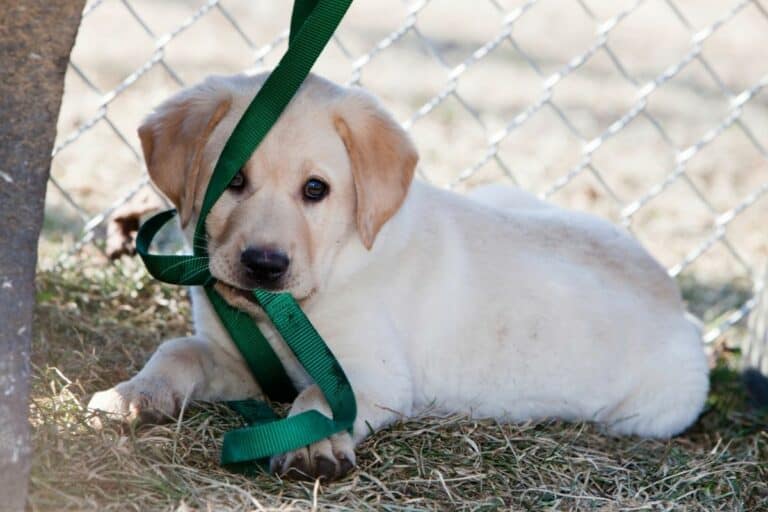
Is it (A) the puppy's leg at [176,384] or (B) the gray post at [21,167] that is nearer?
(B) the gray post at [21,167]

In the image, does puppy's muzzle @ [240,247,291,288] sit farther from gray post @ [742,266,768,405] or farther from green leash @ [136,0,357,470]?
gray post @ [742,266,768,405]

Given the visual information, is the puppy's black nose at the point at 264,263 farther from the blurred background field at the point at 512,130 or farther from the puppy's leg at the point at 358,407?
the blurred background field at the point at 512,130

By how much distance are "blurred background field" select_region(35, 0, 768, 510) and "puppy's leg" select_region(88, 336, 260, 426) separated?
0.40 ft

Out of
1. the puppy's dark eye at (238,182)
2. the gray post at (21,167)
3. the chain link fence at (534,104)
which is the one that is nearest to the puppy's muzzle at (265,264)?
the puppy's dark eye at (238,182)

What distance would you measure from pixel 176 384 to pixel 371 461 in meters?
0.58

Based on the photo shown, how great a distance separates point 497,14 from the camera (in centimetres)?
920

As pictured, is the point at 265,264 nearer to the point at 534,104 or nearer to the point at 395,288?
the point at 395,288

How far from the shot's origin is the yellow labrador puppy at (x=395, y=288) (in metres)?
3.19

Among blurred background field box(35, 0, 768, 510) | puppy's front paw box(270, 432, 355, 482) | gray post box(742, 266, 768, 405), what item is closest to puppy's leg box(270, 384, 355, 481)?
puppy's front paw box(270, 432, 355, 482)

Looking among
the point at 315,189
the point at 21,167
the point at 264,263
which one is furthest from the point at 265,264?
the point at 21,167

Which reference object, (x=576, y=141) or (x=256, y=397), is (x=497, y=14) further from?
(x=256, y=397)

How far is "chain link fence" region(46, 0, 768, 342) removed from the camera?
517 cm

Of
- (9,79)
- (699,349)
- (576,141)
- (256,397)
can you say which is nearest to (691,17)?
(576,141)

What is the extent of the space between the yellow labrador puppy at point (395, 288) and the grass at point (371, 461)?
0.32ft
